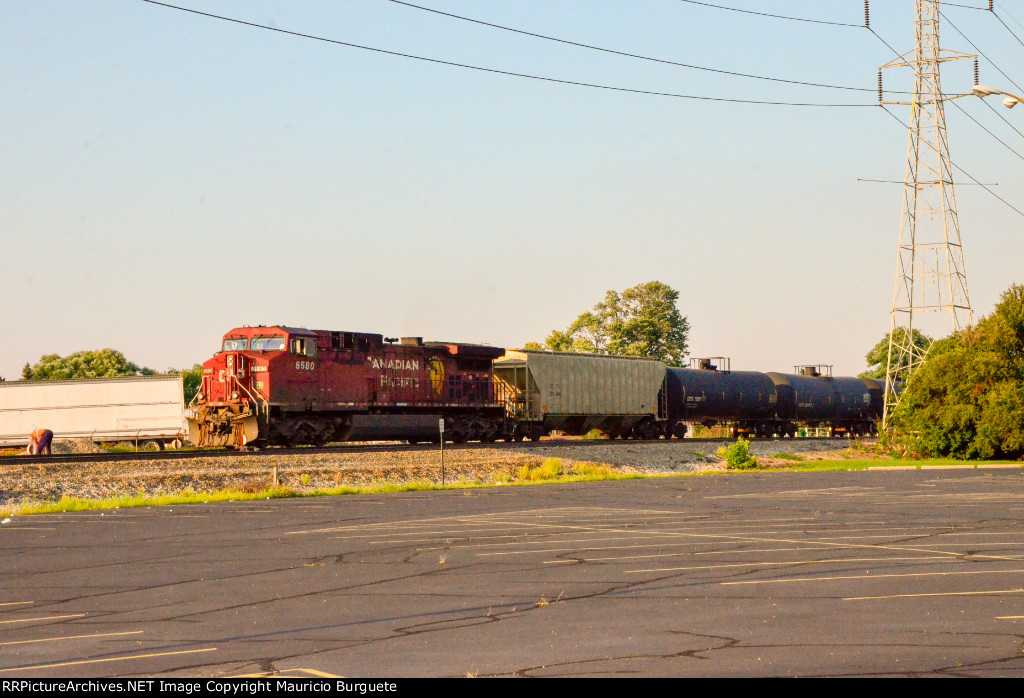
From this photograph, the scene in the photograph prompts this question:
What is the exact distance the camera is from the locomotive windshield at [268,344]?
116ft

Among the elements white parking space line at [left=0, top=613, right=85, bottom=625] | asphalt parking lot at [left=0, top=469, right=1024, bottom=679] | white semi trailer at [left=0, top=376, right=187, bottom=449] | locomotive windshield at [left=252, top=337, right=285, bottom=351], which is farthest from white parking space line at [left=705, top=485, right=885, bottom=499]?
white semi trailer at [left=0, top=376, right=187, bottom=449]

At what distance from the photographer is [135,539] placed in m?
17.7

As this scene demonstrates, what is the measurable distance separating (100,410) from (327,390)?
652 inches

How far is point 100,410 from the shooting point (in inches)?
1884

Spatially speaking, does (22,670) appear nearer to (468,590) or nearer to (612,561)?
(468,590)

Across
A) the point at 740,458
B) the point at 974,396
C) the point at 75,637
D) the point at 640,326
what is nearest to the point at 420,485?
the point at 740,458

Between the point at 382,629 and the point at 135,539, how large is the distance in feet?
31.4

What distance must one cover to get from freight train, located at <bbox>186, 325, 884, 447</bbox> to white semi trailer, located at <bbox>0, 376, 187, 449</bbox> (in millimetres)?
9921

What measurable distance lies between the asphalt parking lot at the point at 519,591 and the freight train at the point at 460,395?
12.8m

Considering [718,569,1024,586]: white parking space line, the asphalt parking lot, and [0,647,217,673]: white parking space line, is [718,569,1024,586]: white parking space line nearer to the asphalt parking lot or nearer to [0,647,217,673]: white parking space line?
the asphalt parking lot

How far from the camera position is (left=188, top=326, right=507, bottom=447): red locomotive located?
3494 centimetres

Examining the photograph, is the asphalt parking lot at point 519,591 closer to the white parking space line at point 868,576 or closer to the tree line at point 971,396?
the white parking space line at point 868,576

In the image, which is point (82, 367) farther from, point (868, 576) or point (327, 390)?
point (868, 576)
